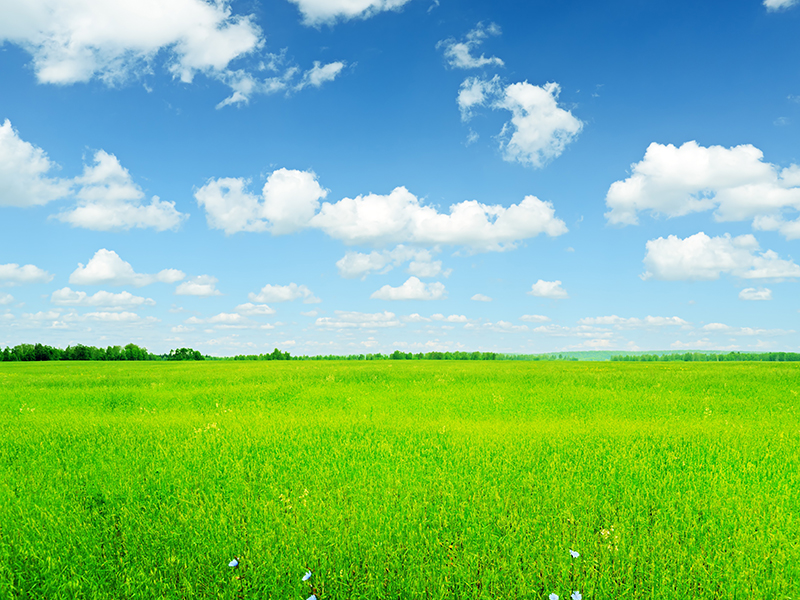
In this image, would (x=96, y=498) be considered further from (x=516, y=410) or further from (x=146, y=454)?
(x=516, y=410)

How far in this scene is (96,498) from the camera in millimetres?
6098

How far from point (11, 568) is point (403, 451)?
5.29 m

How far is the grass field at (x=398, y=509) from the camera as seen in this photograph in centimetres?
436

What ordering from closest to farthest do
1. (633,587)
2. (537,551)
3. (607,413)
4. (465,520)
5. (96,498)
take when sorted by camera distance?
(633,587) < (537,551) < (465,520) < (96,498) < (607,413)

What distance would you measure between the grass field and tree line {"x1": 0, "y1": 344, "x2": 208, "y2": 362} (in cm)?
11057

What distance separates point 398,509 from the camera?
219 inches

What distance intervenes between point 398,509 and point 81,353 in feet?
404

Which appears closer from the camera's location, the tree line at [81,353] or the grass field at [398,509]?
the grass field at [398,509]

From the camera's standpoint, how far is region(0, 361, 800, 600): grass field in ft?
14.3

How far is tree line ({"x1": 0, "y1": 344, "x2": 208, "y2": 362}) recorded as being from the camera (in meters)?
95.7

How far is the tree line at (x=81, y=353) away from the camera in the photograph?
95688 mm

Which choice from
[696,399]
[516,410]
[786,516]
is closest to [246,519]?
[786,516]

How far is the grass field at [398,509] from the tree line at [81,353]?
110569 millimetres

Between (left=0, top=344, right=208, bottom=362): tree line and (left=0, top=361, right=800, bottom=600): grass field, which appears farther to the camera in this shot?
(left=0, top=344, right=208, bottom=362): tree line
